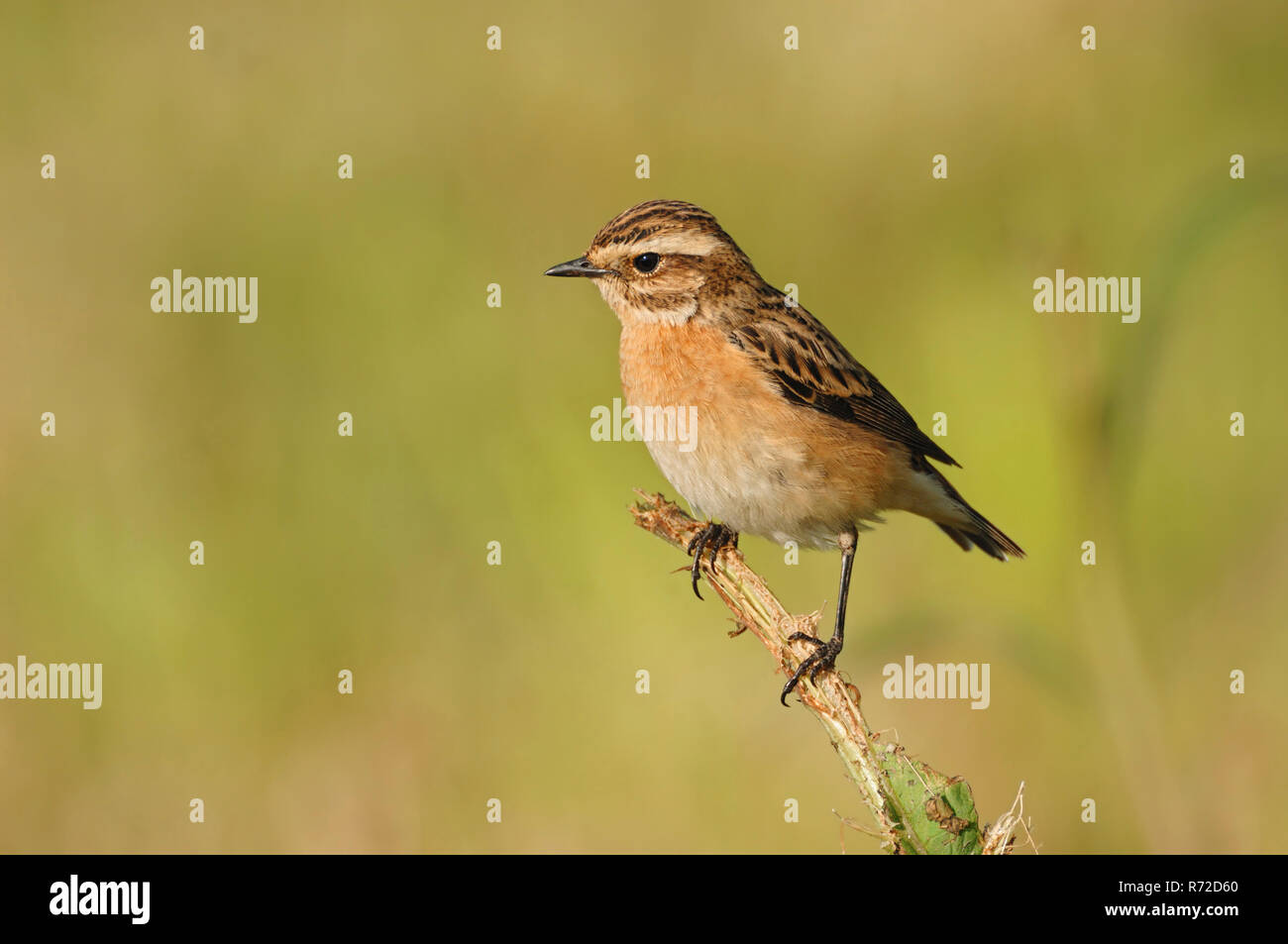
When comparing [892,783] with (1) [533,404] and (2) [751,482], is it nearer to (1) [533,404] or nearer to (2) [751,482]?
(2) [751,482]

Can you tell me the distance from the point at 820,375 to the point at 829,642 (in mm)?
1620

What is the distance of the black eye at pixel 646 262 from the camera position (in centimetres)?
682

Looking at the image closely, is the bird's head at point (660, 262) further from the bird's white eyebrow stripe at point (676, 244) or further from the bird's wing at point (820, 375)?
the bird's wing at point (820, 375)

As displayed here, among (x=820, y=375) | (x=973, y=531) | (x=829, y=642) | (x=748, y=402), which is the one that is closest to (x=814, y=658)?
(x=829, y=642)

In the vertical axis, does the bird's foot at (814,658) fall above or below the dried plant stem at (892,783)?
above

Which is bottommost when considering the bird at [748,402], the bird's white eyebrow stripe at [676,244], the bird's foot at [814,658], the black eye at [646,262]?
the bird's foot at [814,658]

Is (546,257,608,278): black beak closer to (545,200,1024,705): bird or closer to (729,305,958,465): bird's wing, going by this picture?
(545,200,1024,705): bird

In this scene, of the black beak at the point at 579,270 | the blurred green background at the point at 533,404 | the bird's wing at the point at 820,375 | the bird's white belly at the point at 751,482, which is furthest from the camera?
the blurred green background at the point at 533,404

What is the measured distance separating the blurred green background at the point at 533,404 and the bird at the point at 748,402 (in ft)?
3.34

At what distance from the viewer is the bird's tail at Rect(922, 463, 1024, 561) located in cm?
696

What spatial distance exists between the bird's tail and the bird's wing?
0.81ft

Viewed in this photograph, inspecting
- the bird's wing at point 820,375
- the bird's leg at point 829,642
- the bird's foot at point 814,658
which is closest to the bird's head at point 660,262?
the bird's wing at point 820,375

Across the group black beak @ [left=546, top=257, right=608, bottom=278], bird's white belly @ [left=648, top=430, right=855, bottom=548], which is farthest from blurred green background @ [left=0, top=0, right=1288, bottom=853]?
black beak @ [left=546, top=257, right=608, bottom=278]

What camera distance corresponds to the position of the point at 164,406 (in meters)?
8.69
